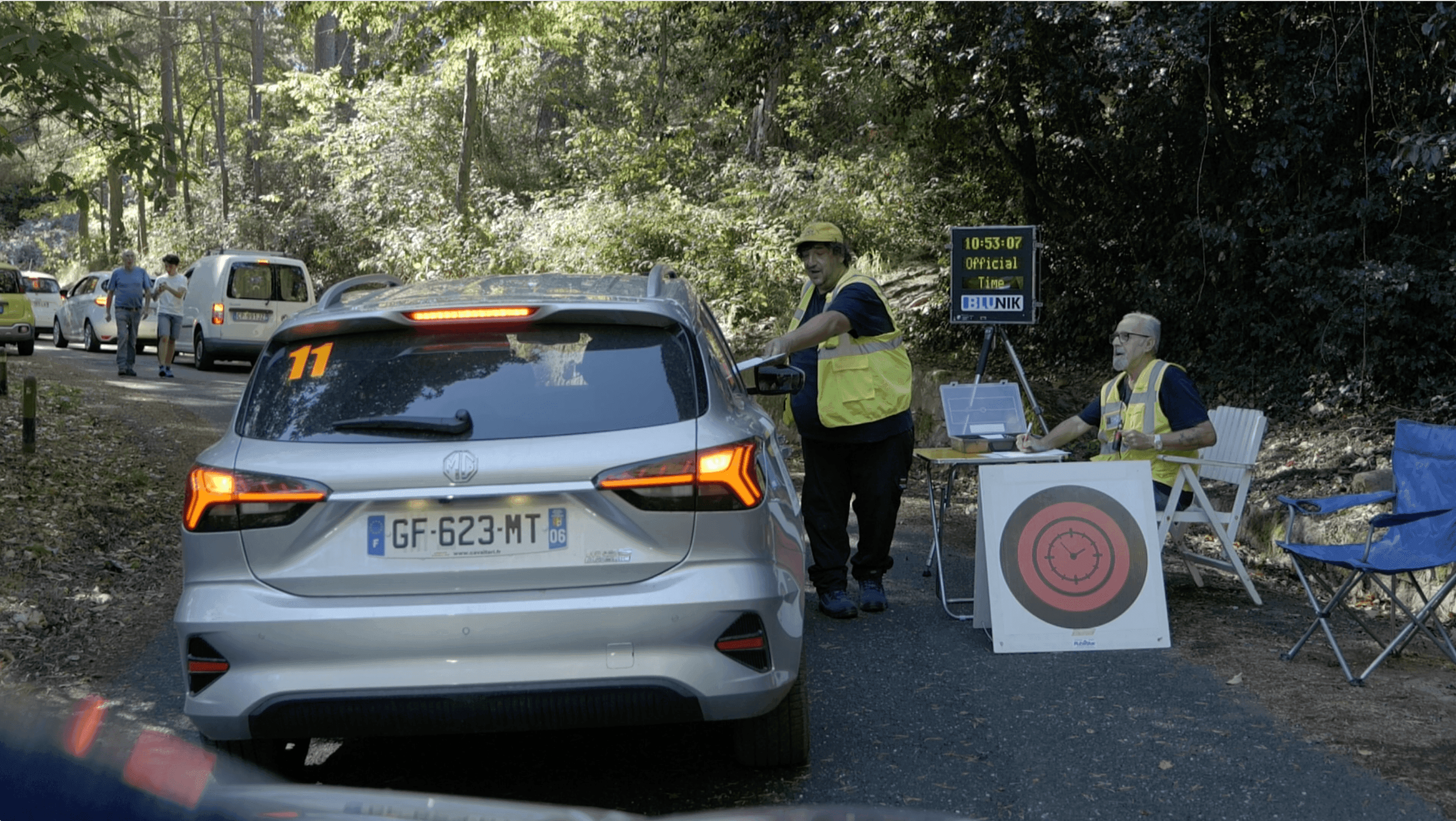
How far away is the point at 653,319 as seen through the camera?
4148mm

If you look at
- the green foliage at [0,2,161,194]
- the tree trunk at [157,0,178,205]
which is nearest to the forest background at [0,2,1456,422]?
the green foliage at [0,2,161,194]

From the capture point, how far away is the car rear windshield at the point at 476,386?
3924mm

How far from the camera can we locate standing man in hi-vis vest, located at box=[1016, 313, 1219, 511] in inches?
277

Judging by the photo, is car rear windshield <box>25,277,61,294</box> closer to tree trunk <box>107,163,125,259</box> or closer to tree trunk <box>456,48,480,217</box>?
tree trunk <box>456,48,480,217</box>

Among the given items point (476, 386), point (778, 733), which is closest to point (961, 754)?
point (778, 733)

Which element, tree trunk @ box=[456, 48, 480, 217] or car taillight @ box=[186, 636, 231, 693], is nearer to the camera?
car taillight @ box=[186, 636, 231, 693]

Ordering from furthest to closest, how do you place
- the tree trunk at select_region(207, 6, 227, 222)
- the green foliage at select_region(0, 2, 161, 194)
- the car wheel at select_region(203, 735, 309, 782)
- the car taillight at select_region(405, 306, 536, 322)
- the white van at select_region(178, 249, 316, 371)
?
the tree trunk at select_region(207, 6, 227, 222), the white van at select_region(178, 249, 316, 371), the green foliage at select_region(0, 2, 161, 194), the car wheel at select_region(203, 735, 309, 782), the car taillight at select_region(405, 306, 536, 322)

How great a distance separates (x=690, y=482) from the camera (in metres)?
3.89

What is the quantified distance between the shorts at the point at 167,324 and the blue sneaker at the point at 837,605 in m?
16.1

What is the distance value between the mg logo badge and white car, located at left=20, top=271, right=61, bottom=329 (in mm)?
30935

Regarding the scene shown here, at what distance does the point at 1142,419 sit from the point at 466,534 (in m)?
4.48

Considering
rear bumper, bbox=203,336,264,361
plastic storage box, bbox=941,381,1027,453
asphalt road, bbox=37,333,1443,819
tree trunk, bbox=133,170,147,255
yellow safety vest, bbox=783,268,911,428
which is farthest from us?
tree trunk, bbox=133,170,147,255

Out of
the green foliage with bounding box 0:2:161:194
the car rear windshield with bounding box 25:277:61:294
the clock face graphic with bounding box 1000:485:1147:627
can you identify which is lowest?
the clock face graphic with bounding box 1000:485:1147:627

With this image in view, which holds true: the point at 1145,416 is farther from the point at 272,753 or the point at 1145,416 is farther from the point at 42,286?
the point at 42,286
